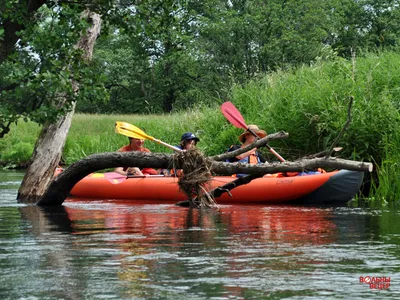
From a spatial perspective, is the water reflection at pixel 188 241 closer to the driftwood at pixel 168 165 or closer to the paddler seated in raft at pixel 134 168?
Result: the driftwood at pixel 168 165

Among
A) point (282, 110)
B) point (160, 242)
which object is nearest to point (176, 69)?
point (282, 110)

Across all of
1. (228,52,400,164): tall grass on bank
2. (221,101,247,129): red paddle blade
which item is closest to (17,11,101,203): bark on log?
(221,101,247,129): red paddle blade

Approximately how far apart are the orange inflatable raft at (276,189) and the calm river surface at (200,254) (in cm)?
94

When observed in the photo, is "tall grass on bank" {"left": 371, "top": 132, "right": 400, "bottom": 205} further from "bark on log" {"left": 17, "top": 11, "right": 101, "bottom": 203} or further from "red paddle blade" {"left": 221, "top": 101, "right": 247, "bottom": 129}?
"bark on log" {"left": 17, "top": 11, "right": 101, "bottom": 203}

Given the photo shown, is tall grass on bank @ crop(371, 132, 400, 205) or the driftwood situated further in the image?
tall grass on bank @ crop(371, 132, 400, 205)

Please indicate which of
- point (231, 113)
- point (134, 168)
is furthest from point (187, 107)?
point (231, 113)

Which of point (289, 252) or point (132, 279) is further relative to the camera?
point (289, 252)

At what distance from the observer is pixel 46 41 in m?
10.1

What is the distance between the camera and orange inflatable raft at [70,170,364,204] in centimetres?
1140

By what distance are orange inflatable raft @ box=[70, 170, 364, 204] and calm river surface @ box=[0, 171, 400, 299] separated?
94 centimetres

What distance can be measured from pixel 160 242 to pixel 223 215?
269cm

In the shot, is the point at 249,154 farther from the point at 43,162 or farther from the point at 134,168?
the point at 43,162

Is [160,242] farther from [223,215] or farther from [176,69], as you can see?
[176,69]

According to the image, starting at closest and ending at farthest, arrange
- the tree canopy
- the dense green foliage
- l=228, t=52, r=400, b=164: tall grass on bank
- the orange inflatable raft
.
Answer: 1. the dense green foliage
2. the tree canopy
3. the orange inflatable raft
4. l=228, t=52, r=400, b=164: tall grass on bank
